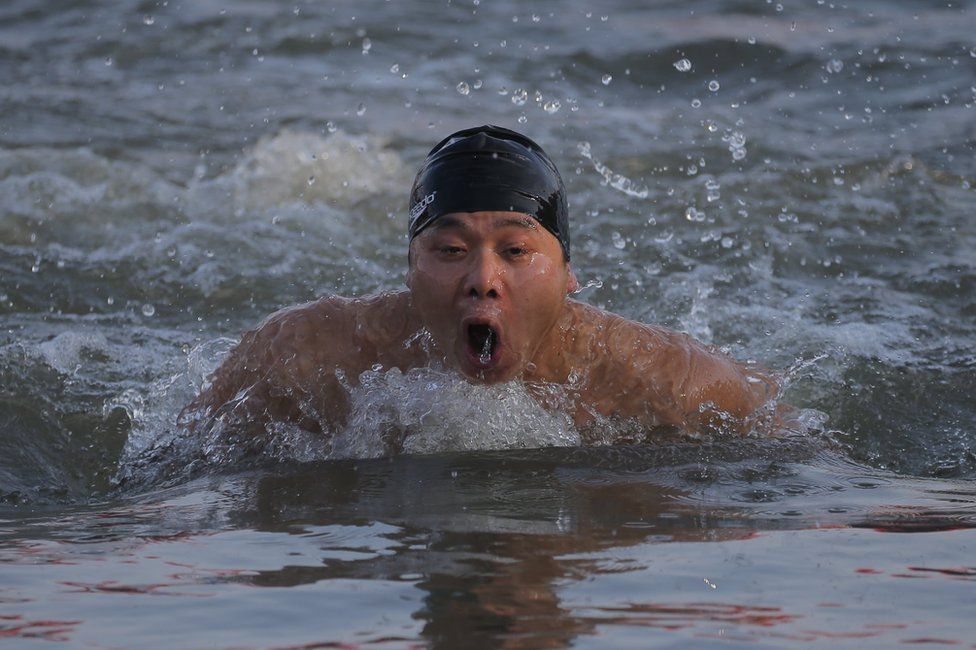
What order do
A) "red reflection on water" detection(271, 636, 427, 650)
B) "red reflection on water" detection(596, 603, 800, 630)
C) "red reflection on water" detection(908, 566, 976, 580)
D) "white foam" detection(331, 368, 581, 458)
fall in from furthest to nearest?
"white foam" detection(331, 368, 581, 458) < "red reflection on water" detection(908, 566, 976, 580) < "red reflection on water" detection(596, 603, 800, 630) < "red reflection on water" detection(271, 636, 427, 650)

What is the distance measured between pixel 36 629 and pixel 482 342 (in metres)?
1.89

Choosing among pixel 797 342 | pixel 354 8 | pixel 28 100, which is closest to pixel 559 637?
pixel 797 342

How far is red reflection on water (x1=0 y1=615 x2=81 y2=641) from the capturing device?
3.07 m

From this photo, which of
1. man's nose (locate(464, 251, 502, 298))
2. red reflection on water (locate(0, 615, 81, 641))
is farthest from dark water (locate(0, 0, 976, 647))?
man's nose (locate(464, 251, 502, 298))

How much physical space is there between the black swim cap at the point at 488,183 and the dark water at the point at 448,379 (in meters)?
0.66

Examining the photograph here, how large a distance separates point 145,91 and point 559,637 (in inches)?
397

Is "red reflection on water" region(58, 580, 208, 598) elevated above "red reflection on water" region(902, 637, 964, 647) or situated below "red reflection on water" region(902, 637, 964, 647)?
above

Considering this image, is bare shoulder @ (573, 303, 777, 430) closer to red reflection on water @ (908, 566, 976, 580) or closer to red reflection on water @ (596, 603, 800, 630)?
red reflection on water @ (908, 566, 976, 580)

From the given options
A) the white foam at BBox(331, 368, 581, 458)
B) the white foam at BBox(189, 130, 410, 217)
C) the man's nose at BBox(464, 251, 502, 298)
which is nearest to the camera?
the man's nose at BBox(464, 251, 502, 298)

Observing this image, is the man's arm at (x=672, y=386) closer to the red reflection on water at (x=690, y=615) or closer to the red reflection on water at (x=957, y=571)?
the red reflection on water at (x=957, y=571)

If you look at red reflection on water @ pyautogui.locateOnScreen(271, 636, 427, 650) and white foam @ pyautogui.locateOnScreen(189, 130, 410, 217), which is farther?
white foam @ pyautogui.locateOnScreen(189, 130, 410, 217)

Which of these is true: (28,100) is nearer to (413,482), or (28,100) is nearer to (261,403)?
(261,403)

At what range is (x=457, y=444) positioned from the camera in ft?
16.6

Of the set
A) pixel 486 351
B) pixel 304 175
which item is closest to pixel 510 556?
pixel 486 351
